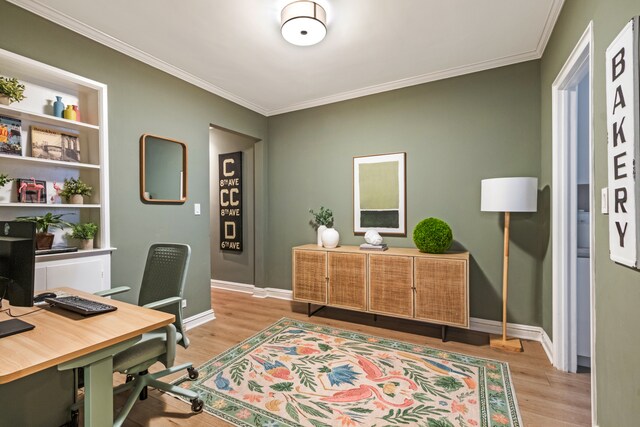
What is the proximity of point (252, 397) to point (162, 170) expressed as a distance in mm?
2287

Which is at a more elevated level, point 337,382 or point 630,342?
point 630,342

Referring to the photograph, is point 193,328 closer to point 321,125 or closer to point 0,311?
point 0,311

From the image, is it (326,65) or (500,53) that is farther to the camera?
(326,65)

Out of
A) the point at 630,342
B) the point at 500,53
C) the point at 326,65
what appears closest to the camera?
the point at 630,342

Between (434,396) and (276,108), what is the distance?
3.83 meters

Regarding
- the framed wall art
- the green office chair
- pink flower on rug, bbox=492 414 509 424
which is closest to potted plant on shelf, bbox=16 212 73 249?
the green office chair

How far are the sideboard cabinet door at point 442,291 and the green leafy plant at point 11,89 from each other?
3375mm

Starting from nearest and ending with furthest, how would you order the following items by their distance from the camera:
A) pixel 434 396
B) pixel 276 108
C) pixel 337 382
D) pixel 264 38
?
pixel 434 396 < pixel 337 382 < pixel 264 38 < pixel 276 108

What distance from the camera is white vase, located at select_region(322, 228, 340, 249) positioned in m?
3.61

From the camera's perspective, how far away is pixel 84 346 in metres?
1.15

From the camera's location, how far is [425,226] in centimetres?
305

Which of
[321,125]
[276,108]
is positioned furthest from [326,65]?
[276,108]

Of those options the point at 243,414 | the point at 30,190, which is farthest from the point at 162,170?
the point at 243,414

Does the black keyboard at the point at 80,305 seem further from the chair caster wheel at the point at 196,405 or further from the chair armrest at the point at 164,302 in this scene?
the chair caster wheel at the point at 196,405
